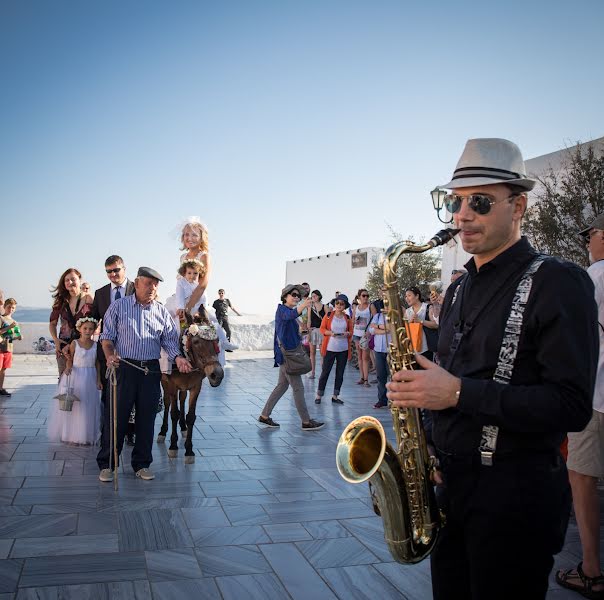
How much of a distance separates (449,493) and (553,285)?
743mm

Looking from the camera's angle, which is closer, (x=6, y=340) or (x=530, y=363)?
(x=530, y=363)

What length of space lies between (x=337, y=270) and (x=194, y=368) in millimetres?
24586

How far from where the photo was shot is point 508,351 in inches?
74.7

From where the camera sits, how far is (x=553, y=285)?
1861 mm

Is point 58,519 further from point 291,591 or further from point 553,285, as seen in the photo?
point 553,285

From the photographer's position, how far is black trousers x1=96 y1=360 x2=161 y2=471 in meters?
5.72

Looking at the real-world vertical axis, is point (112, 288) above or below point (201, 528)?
above

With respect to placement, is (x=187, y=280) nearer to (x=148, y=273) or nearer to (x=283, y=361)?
(x=148, y=273)

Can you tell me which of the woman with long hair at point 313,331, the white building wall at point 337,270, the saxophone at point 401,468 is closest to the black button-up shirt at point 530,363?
the saxophone at point 401,468

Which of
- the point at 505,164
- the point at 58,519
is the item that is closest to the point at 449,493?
the point at 505,164

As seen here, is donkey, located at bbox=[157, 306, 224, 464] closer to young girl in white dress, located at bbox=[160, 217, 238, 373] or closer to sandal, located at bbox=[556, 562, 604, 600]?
young girl in white dress, located at bbox=[160, 217, 238, 373]

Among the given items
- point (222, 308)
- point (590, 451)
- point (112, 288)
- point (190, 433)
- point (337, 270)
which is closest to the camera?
point (590, 451)

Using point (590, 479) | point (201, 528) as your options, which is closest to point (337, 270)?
point (201, 528)

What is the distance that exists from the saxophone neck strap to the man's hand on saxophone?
0.46ft
